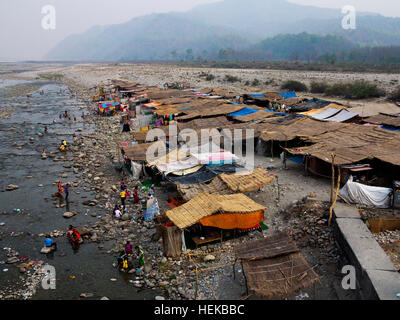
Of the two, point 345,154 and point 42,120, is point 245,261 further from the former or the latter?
point 42,120

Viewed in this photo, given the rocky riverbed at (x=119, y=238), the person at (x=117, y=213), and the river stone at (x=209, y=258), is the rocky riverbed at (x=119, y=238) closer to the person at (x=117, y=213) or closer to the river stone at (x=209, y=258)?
the river stone at (x=209, y=258)

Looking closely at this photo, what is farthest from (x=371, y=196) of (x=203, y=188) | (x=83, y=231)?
(x=83, y=231)

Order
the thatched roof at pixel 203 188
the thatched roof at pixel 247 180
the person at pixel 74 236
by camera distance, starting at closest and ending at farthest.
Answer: the person at pixel 74 236 < the thatched roof at pixel 203 188 < the thatched roof at pixel 247 180

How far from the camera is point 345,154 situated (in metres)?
13.2

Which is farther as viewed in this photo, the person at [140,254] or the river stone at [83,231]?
the river stone at [83,231]

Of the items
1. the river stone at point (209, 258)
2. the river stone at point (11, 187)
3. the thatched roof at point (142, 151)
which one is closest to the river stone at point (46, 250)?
the river stone at point (209, 258)

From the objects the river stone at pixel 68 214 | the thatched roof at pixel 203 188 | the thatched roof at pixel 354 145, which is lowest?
the river stone at pixel 68 214

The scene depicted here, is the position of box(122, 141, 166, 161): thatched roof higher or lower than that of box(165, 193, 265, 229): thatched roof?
higher

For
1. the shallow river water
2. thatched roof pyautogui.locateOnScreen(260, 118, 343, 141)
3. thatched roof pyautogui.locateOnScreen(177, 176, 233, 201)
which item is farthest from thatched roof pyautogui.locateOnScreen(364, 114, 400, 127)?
the shallow river water

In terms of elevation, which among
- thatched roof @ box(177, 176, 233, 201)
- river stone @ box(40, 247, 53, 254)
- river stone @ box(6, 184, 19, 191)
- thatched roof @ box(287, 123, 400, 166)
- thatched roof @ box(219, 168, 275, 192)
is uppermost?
thatched roof @ box(287, 123, 400, 166)

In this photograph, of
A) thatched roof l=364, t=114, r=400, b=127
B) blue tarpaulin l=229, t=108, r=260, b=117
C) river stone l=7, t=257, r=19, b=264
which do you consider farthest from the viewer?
blue tarpaulin l=229, t=108, r=260, b=117

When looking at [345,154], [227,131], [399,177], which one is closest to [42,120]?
[227,131]

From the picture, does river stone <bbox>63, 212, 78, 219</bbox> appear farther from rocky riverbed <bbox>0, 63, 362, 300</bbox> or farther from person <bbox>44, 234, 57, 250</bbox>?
person <bbox>44, 234, 57, 250</bbox>
